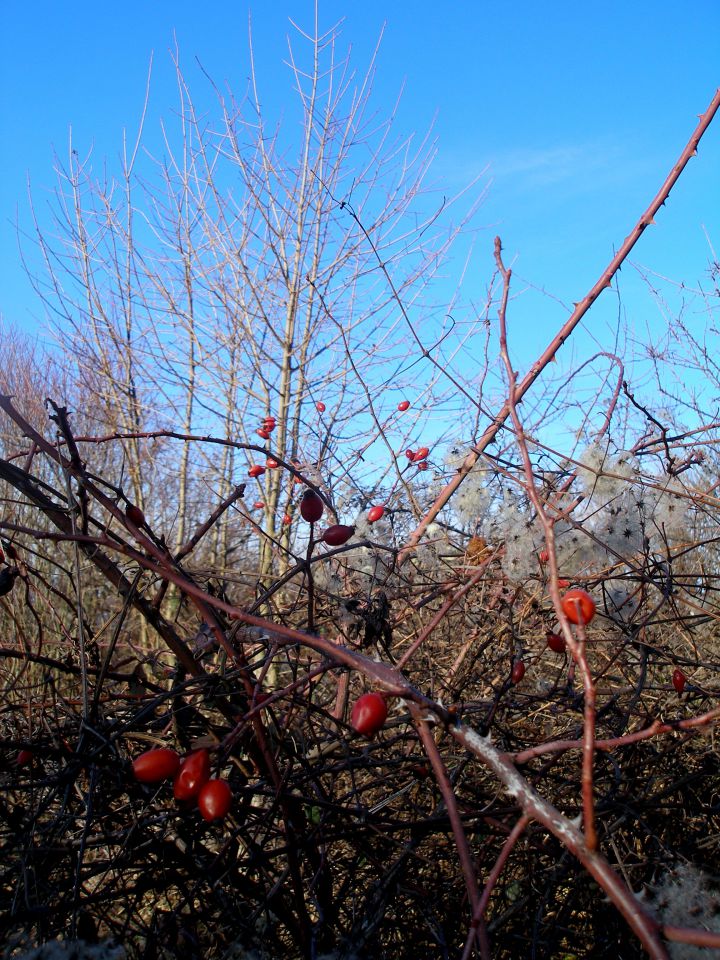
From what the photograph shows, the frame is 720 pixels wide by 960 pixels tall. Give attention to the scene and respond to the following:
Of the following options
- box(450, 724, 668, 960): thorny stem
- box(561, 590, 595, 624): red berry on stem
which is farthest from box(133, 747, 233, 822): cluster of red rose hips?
box(561, 590, 595, 624): red berry on stem

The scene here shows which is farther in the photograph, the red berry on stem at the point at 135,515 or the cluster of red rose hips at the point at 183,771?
the red berry on stem at the point at 135,515

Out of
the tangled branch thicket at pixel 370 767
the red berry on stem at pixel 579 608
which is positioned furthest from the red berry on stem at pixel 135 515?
the red berry on stem at pixel 579 608

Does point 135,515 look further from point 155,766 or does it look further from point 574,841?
point 574,841

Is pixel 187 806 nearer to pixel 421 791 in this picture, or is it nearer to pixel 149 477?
pixel 421 791

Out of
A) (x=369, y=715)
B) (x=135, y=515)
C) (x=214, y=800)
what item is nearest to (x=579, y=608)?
(x=369, y=715)

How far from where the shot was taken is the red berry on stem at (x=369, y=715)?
0.73 m

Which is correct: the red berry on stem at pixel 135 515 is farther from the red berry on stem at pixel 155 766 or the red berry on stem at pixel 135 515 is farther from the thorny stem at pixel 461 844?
the thorny stem at pixel 461 844

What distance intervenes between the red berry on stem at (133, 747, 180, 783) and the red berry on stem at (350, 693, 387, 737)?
244 mm

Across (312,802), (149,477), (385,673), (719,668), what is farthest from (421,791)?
(149,477)

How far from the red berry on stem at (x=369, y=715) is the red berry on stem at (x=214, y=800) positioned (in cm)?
18

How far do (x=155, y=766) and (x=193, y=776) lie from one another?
0.04m

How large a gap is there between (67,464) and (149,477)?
24.2 ft

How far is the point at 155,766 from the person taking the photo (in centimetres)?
81

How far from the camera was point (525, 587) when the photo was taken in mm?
1760
